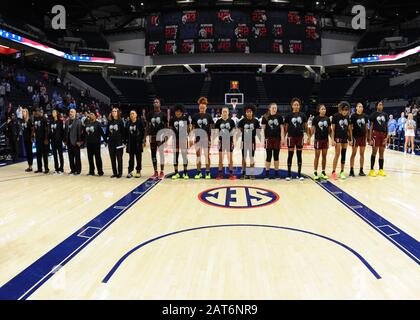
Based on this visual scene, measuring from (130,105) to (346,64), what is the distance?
22.3m

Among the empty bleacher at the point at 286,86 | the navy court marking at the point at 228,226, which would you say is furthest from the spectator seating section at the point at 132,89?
the navy court marking at the point at 228,226

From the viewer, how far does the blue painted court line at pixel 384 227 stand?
11.9 ft

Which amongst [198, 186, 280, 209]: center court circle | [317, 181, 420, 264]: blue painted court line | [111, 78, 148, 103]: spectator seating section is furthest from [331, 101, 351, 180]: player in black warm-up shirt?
[111, 78, 148, 103]: spectator seating section

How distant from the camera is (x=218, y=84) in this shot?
32969mm

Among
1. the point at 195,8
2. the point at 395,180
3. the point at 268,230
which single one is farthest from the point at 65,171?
the point at 195,8

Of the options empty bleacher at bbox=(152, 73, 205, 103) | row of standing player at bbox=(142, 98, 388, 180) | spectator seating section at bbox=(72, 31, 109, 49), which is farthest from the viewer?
spectator seating section at bbox=(72, 31, 109, 49)

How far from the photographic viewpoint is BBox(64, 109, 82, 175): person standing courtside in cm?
803

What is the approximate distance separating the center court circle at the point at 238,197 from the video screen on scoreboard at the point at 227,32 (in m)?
24.8

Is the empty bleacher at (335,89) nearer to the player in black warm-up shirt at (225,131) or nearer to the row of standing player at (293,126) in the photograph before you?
the row of standing player at (293,126)

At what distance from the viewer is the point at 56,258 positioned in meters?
3.40

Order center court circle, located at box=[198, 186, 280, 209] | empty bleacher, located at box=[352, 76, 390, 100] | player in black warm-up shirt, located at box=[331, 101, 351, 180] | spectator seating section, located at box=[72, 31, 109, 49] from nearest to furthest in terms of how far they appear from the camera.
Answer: center court circle, located at box=[198, 186, 280, 209]
player in black warm-up shirt, located at box=[331, 101, 351, 180]
empty bleacher, located at box=[352, 76, 390, 100]
spectator seating section, located at box=[72, 31, 109, 49]

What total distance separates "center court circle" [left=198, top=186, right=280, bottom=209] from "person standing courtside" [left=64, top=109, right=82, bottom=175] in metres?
3.71

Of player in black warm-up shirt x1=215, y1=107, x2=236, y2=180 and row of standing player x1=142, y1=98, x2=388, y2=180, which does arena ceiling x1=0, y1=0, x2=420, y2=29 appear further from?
player in black warm-up shirt x1=215, y1=107, x2=236, y2=180
